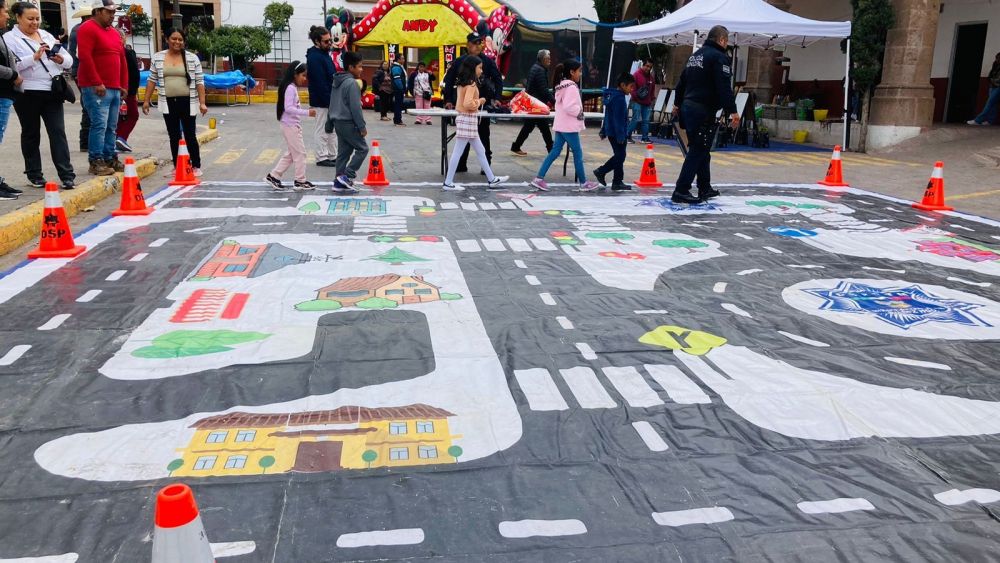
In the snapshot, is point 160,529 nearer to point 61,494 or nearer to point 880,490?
point 61,494

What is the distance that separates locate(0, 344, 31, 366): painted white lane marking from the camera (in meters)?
3.93

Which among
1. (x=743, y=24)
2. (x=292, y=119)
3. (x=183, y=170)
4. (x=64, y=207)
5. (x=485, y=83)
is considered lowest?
(x=64, y=207)

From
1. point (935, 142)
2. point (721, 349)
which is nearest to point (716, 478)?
point (721, 349)

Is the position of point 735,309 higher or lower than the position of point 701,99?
lower

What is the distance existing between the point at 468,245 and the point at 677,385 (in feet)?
10.9

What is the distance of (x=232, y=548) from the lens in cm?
247

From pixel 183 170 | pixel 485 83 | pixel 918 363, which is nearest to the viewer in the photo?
pixel 918 363

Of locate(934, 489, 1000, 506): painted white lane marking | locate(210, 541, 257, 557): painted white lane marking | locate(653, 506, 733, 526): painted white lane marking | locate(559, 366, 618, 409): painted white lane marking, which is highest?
locate(559, 366, 618, 409): painted white lane marking

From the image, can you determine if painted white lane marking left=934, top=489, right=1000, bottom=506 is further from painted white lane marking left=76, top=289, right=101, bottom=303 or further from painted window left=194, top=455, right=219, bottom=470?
painted white lane marking left=76, top=289, right=101, bottom=303

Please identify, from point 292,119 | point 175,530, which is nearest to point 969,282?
point 175,530

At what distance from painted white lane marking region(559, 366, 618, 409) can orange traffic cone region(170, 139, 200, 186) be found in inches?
289

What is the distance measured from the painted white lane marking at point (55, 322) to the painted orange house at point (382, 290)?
1.55 metres

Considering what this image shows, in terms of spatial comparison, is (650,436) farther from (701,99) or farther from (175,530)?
(701,99)

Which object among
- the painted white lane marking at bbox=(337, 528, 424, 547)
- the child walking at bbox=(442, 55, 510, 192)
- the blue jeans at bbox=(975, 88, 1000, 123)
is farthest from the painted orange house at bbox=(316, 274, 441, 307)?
the blue jeans at bbox=(975, 88, 1000, 123)
